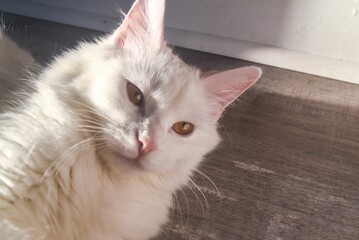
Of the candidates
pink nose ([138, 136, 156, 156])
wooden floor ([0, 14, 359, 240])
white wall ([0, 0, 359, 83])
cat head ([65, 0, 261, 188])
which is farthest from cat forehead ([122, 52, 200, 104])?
white wall ([0, 0, 359, 83])

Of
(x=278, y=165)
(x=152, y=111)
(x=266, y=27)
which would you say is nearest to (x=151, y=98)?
(x=152, y=111)

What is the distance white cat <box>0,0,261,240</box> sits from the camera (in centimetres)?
69

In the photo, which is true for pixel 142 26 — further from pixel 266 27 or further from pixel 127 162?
pixel 266 27

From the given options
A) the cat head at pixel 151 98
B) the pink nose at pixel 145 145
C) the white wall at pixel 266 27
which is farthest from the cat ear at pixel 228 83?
the white wall at pixel 266 27

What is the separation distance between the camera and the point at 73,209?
2.35ft

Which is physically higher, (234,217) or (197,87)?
(197,87)

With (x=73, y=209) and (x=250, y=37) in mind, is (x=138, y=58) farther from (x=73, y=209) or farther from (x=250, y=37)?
(x=250, y=37)

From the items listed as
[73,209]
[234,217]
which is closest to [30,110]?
[73,209]

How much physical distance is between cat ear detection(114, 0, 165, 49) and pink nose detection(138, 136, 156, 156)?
27cm

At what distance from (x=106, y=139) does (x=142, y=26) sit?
31cm

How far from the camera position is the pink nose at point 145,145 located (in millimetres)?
718

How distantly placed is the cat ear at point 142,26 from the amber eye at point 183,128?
20 cm

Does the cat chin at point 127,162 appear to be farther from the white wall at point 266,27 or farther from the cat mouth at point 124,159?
the white wall at point 266,27

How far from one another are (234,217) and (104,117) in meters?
0.54
